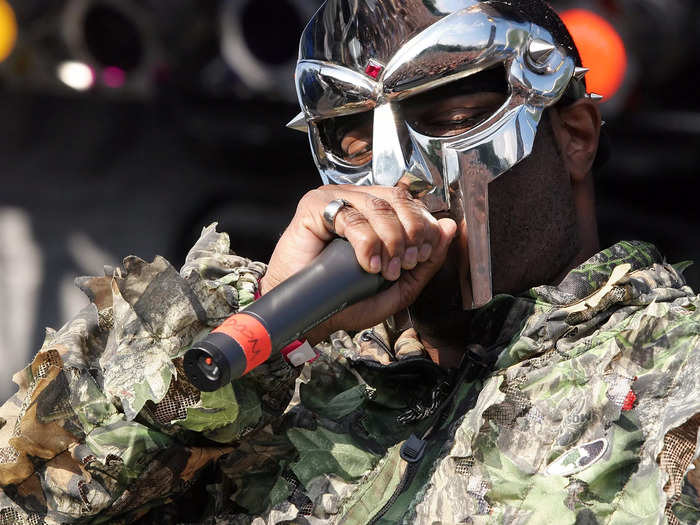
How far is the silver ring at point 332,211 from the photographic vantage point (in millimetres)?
1698

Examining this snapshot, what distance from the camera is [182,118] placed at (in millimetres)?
3967

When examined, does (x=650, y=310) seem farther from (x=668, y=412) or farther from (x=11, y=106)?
(x=11, y=106)

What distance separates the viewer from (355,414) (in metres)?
1.90

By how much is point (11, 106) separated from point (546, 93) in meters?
3.39

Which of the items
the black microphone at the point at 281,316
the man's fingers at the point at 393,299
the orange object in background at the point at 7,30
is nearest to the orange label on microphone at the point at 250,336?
the black microphone at the point at 281,316

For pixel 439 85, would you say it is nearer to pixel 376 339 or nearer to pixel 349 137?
pixel 349 137

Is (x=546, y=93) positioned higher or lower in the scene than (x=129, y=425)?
higher

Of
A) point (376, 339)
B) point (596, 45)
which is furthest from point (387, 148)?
point (596, 45)

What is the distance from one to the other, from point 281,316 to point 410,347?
1.86ft

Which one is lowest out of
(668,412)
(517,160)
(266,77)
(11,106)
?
(11,106)

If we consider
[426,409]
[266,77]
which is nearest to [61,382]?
[426,409]

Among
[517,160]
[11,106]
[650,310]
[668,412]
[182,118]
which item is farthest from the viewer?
[11,106]

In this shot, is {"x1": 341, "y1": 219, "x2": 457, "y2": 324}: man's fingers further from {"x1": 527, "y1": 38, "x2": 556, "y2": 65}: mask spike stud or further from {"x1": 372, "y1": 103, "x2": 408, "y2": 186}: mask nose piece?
{"x1": 527, "y1": 38, "x2": 556, "y2": 65}: mask spike stud

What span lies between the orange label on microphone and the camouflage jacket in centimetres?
31
